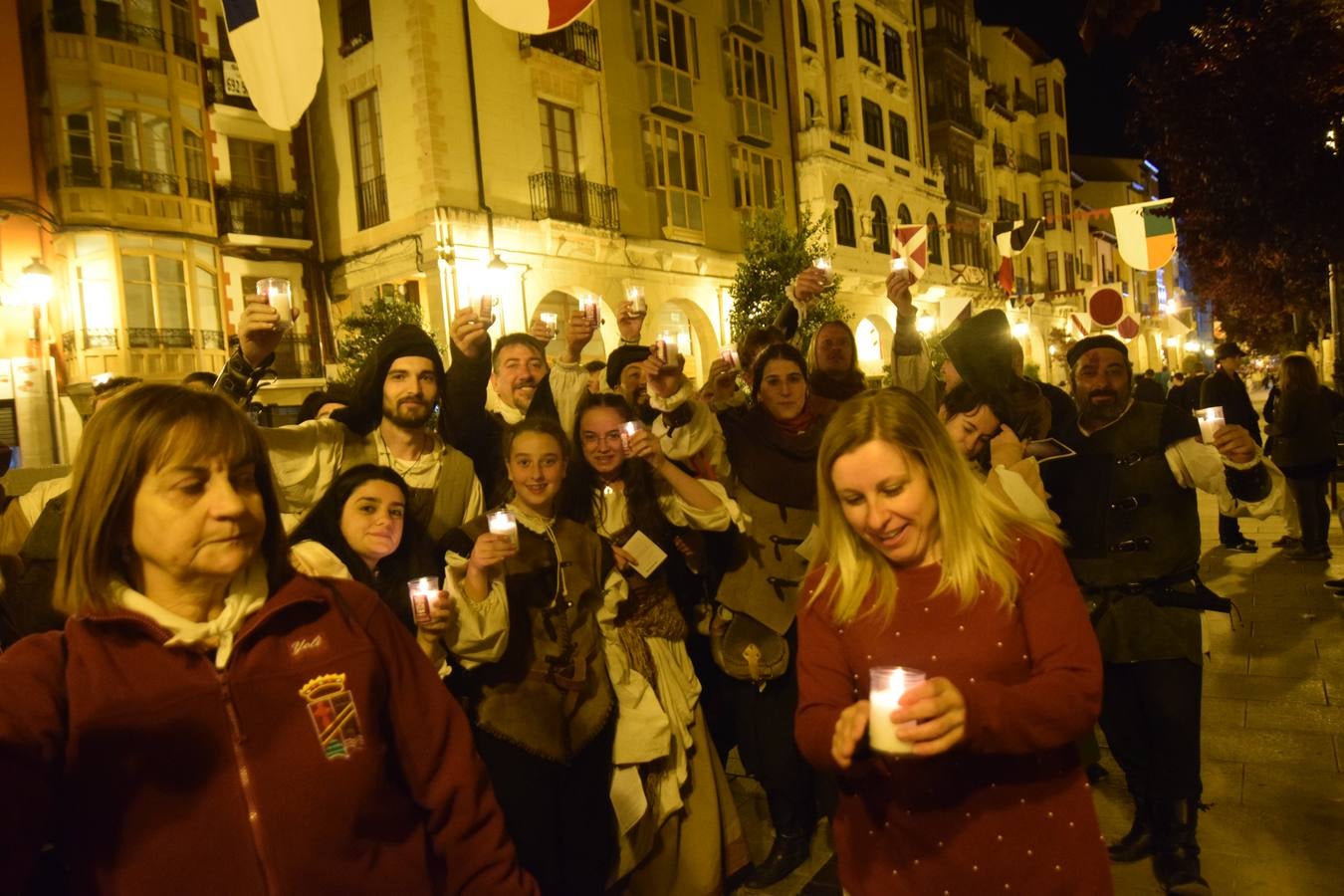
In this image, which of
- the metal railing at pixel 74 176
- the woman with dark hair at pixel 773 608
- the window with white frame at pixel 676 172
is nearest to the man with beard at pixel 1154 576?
the woman with dark hair at pixel 773 608

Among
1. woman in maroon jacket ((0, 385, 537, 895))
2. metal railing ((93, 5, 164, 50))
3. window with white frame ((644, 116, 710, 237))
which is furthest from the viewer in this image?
window with white frame ((644, 116, 710, 237))

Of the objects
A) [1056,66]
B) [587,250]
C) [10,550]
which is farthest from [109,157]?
[1056,66]

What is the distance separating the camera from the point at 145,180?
1791 centimetres

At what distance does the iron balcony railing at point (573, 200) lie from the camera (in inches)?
731

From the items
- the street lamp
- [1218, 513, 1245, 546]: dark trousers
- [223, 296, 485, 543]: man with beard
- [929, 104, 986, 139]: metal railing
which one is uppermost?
[929, 104, 986, 139]: metal railing

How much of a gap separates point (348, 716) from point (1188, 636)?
10.9ft

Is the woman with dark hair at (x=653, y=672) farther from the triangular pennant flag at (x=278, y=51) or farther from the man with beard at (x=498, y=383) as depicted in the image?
the triangular pennant flag at (x=278, y=51)

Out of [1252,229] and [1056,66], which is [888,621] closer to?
[1252,229]

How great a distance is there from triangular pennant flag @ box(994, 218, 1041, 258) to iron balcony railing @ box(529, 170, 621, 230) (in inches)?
339

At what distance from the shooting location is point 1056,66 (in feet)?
151

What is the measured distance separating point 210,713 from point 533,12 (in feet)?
12.1

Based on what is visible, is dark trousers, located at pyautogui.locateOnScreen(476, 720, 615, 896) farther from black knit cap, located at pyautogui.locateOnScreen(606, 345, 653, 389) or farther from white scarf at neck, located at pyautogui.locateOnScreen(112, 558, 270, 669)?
black knit cap, located at pyautogui.locateOnScreen(606, 345, 653, 389)

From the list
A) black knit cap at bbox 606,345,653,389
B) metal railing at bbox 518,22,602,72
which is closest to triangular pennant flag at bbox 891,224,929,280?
black knit cap at bbox 606,345,653,389

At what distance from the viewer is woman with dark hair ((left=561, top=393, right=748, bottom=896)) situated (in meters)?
3.48
